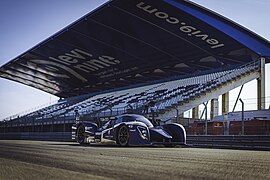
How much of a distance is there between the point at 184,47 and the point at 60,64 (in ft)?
61.3

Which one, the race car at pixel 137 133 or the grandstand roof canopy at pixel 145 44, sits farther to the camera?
the grandstand roof canopy at pixel 145 44

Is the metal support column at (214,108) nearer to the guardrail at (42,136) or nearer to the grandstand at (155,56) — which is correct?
the grandstand at (155,56)

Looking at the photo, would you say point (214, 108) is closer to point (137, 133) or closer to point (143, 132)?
point (143, 132)

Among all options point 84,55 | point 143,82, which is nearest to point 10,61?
point 84,55

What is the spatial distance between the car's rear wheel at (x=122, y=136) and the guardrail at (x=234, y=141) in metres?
4.12

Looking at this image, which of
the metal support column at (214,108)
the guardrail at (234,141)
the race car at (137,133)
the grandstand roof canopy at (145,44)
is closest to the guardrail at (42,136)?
the grandstand roof canopy at (145,44)

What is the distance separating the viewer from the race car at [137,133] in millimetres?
12359

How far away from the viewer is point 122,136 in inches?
504

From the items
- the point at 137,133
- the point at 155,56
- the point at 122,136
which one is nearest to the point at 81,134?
A: the point at 122,136

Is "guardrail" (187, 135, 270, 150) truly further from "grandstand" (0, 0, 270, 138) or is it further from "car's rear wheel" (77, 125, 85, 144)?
"grandstand" (0, 0, 270, 138)

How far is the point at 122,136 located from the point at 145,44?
21.0 metres

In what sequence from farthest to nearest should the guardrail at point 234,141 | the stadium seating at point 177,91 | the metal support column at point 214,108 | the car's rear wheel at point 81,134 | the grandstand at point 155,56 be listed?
1. the grandstand at point 155,56
2. the stadium seating at point 177,91
3. the metal support column at point 214,108
4. the car's rear wheel at point 81,134
5. the guardrail at point 234,141

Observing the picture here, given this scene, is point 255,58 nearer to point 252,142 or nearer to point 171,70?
point 171,70

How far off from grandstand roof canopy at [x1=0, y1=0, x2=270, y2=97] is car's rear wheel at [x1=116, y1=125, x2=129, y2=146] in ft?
52.2
